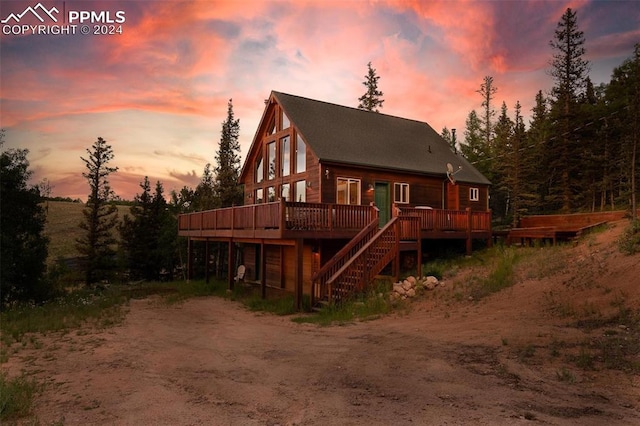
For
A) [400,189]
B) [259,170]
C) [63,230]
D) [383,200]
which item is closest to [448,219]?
[400,189]

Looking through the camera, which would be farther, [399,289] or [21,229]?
[21,229]

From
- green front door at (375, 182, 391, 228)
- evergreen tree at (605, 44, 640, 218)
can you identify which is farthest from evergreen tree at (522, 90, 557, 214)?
green front door at (375, 182, 391, 228)

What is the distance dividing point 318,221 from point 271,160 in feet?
29.2

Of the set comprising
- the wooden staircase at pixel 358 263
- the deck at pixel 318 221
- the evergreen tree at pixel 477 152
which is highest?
the evergreen tree at pixel 477 152

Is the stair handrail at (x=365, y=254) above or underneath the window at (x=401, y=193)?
underneath

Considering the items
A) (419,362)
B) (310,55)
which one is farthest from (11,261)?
(419,362)

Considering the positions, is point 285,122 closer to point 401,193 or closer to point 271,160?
point 271,160

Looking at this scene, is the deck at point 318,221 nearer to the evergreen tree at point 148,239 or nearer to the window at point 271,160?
the window at point 271,160

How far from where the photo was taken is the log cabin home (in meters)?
15.3

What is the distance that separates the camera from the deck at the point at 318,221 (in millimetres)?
15180

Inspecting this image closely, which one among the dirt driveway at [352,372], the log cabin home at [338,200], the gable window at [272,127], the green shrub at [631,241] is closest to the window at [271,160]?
the log cabin home at [338,200]

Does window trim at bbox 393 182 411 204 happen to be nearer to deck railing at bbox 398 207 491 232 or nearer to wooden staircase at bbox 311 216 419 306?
deck railing at bbox 398 207 491 232

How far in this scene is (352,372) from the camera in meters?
7.16

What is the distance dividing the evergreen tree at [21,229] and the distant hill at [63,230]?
58.5ft
